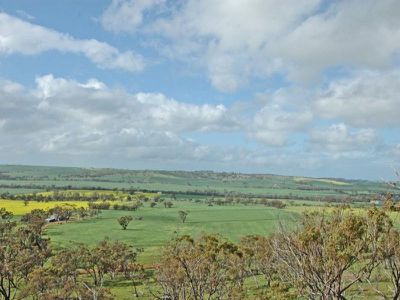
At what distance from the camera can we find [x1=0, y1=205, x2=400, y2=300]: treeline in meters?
35.4

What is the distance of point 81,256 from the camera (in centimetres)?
10469

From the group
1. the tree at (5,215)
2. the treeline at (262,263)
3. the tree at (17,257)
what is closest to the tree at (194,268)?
the treeline at (262,263)

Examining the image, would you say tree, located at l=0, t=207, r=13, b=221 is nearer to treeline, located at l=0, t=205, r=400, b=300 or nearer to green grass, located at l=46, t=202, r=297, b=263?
green grass, located at l=46, t=202, r=297, b=263

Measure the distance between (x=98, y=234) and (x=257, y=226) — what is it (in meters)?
62.7

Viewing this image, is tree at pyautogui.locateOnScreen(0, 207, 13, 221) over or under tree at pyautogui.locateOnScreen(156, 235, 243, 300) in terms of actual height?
under

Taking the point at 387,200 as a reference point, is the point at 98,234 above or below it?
below

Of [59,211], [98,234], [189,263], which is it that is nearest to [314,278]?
[189,263]

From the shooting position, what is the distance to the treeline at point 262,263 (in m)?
35.4

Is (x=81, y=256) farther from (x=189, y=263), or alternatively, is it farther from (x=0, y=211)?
(x=0, y=211)

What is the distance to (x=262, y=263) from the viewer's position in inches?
3777

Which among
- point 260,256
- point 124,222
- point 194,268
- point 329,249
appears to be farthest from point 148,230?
point 329,249

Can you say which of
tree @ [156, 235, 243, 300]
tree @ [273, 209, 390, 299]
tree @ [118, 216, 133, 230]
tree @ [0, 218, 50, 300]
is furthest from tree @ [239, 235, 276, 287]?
tree @ [118, 216, 133, 230]

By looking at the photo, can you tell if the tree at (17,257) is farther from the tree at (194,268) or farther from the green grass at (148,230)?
the tree at (194,268)

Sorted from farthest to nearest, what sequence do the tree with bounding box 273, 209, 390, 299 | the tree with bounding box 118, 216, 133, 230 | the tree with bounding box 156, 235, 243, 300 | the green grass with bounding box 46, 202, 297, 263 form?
the tree with bounding box 118, 216, 133, 230, the green grass with bounding box 46, 202, 297, 263, the tree with bounding box 156, 235, 243, 300, the tree with bounding box 273, 209, 390, 299
